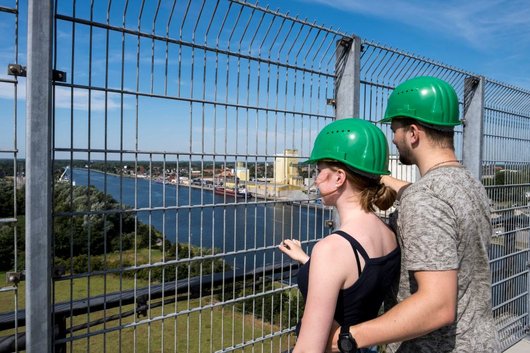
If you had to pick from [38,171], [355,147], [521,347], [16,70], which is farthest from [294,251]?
[521,347]

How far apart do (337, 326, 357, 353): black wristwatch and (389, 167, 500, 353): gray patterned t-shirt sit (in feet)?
1.09

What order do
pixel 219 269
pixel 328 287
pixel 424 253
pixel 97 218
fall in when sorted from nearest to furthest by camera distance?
pixel 328 287 → pixel 424 253 → pixel 97 218 → pixel 219 269

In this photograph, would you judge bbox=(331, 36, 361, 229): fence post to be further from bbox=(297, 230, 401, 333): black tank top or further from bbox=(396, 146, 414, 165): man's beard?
bbox=(297, 230, 401, 333): black tank top

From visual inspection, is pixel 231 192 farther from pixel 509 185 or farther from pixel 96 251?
pixel 509 185

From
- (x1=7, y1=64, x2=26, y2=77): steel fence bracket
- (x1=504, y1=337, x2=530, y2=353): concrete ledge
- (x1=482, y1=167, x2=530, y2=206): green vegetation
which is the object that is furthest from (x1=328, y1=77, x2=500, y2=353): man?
(x1=504, y1=337, x2=530, y2=353): concrete ledge

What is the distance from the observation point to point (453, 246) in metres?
1.68

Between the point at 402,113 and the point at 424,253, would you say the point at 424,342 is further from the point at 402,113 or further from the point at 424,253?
the point at 402,113

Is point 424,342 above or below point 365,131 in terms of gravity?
below

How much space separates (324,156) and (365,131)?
7.8 inches

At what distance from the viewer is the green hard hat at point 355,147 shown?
178 centimetres

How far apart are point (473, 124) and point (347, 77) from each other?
2.00 metres

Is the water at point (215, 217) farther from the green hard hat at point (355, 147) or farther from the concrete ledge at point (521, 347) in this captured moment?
the concrete ledge at point (521, 347)

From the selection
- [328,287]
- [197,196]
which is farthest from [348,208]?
[197,196]

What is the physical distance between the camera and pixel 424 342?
6.21 ft
